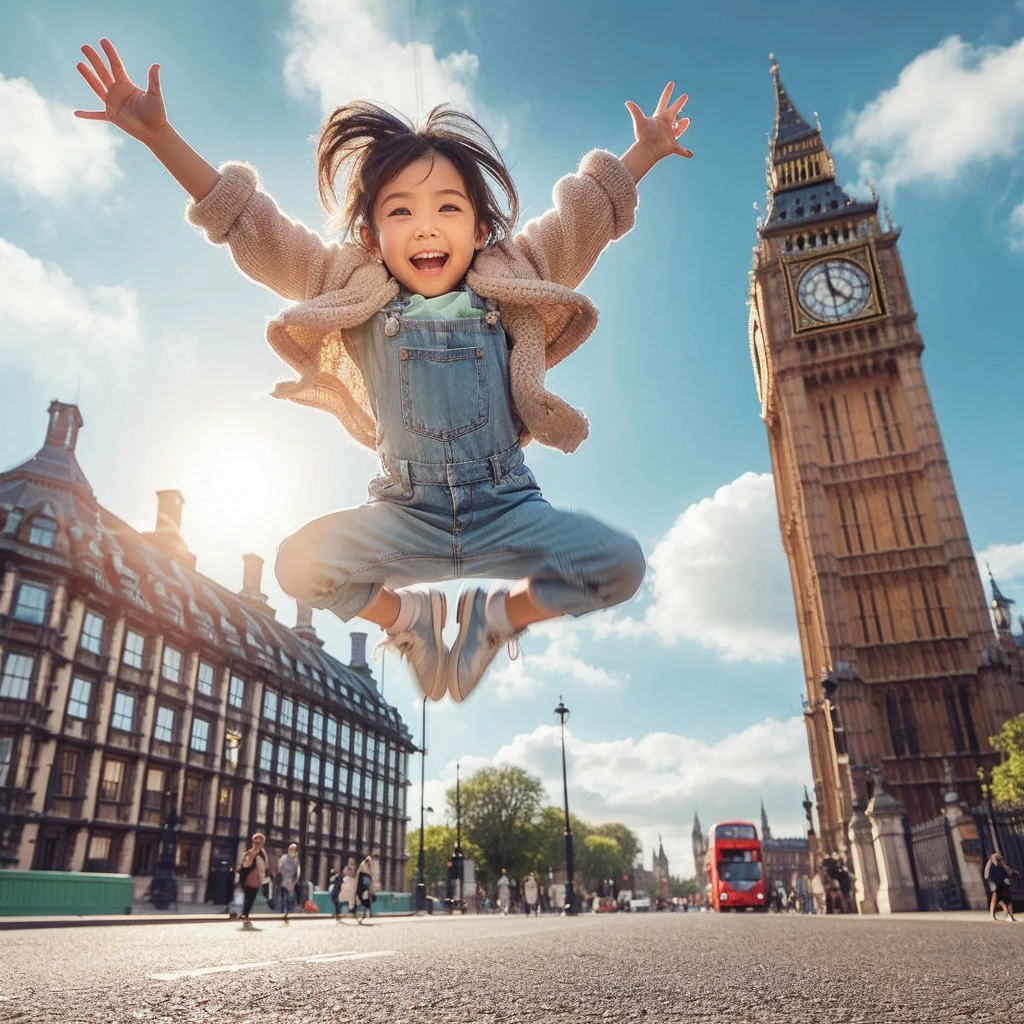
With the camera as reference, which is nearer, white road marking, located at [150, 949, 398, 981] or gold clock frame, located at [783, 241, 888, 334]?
white road marking, located at [150, 949, 398, 981]

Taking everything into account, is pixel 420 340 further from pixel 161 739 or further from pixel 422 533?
pixel 161 739

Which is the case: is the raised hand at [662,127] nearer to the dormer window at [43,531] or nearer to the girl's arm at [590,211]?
the girl's arm at [590,211]

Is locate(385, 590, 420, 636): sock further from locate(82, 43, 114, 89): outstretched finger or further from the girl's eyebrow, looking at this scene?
locate(82, 43, 114, 89): outstretched finger

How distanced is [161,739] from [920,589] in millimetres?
35570

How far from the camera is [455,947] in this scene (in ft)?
18.6

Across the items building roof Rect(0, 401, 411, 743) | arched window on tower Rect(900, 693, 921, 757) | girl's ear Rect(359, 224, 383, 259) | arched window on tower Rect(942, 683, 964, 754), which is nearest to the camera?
girl's ear Rect(359, 224, 383, 259)

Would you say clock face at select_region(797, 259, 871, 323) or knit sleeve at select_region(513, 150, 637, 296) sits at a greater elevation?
clock face at select_region(797, 259, 871, 323)

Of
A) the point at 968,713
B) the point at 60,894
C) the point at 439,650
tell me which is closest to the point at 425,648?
the point at 439,650

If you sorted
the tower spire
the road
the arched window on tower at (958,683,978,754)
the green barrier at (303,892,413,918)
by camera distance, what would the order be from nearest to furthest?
the road < the green barrier at (303,892,413,918) < the arched window on tower at (958,683,978,754) < the tower spire

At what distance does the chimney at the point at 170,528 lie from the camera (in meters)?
42.5

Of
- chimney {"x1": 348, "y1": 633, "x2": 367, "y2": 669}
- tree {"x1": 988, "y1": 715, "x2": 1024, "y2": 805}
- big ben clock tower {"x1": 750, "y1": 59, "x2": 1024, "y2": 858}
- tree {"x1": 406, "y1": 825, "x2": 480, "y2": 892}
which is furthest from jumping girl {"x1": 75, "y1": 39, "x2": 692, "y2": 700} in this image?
tree {"x1": 406, "y1": 825, "x2": 480, "y2": 892}

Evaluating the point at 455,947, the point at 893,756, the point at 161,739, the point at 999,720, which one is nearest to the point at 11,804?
the point at 161,739

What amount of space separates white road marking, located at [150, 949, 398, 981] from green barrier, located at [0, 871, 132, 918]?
12620 mm

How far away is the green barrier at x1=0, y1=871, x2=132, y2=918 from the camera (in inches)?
567
